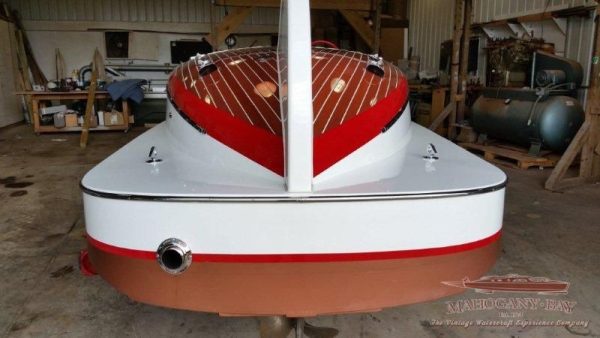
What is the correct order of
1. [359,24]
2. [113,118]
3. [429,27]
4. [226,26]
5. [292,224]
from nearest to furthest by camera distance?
1. [292,224]
2. [226,26]
3. [359,24]
4. [113,118]
5. [429,27]

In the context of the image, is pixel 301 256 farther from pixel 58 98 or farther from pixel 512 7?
pixel 58 98

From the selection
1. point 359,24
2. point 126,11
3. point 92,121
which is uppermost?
point 126,11

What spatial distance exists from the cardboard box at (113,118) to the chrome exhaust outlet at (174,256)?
7.12 metres

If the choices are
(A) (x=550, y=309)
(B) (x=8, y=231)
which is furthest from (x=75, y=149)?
(A) (x=550, y=309)

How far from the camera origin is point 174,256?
1238mm

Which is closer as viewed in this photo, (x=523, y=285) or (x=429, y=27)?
(x=523, y=285)

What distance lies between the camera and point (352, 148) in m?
1.51

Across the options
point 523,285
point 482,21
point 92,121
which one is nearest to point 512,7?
point 482,21

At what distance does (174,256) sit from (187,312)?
0.85 meters

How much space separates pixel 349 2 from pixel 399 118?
5545 millimetres

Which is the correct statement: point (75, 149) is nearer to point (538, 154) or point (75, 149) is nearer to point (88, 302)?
point (88, 302)

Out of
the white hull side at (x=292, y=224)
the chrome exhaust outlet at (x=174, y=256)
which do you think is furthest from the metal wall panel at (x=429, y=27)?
the chrome exhaust outlet at (x=174, y=256)

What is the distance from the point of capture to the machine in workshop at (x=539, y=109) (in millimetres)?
4730

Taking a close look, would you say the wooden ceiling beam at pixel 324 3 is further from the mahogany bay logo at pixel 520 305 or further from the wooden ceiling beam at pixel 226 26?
the mahogany bay logo at pixel 520 305
